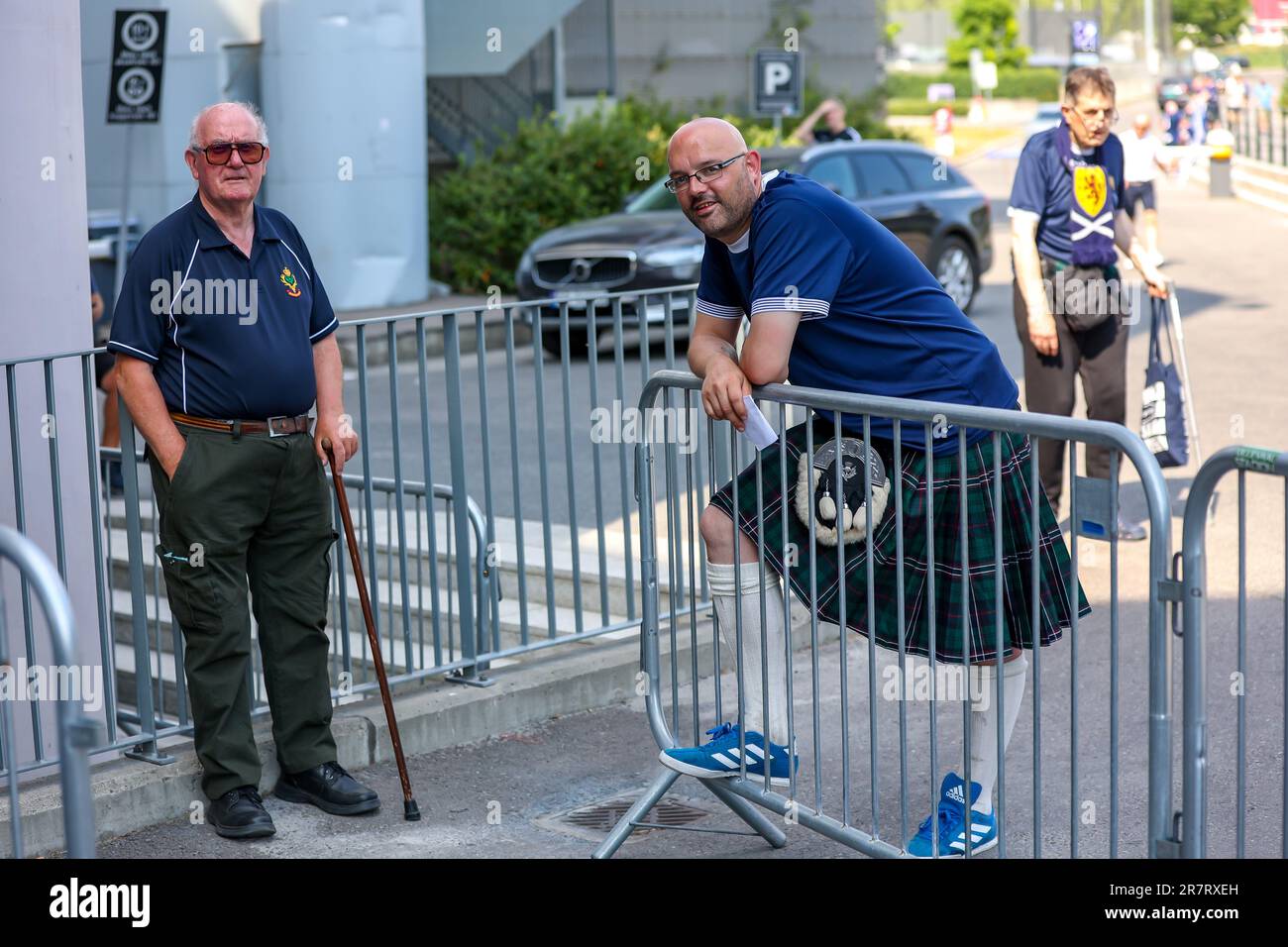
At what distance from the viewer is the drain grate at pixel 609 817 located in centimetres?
518

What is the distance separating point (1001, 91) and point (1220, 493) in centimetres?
7099

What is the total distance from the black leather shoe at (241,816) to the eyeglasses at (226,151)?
6.02ft

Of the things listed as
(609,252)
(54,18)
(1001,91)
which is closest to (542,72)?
(609,252)

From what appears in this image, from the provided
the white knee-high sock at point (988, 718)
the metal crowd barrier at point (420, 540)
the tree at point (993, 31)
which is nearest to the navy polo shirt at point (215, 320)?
the metal crowd barrier at point (420, 540)

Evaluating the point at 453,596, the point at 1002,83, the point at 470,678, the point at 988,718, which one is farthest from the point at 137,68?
the point at 1002,83

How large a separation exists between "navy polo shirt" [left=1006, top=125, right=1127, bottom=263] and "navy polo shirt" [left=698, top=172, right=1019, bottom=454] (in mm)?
3436

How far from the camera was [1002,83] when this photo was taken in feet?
256

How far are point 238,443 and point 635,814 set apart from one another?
61.0 inches

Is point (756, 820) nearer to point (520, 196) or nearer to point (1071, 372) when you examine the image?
point (1071, 372)

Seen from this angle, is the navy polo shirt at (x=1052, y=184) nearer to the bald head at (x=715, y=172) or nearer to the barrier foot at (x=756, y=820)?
the bald head at (x=715, y=172)

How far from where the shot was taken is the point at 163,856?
5.00 m

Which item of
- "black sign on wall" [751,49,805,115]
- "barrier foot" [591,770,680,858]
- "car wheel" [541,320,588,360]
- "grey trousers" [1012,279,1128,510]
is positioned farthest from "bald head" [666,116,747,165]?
"black sign on wall" [751,49,805,115]
